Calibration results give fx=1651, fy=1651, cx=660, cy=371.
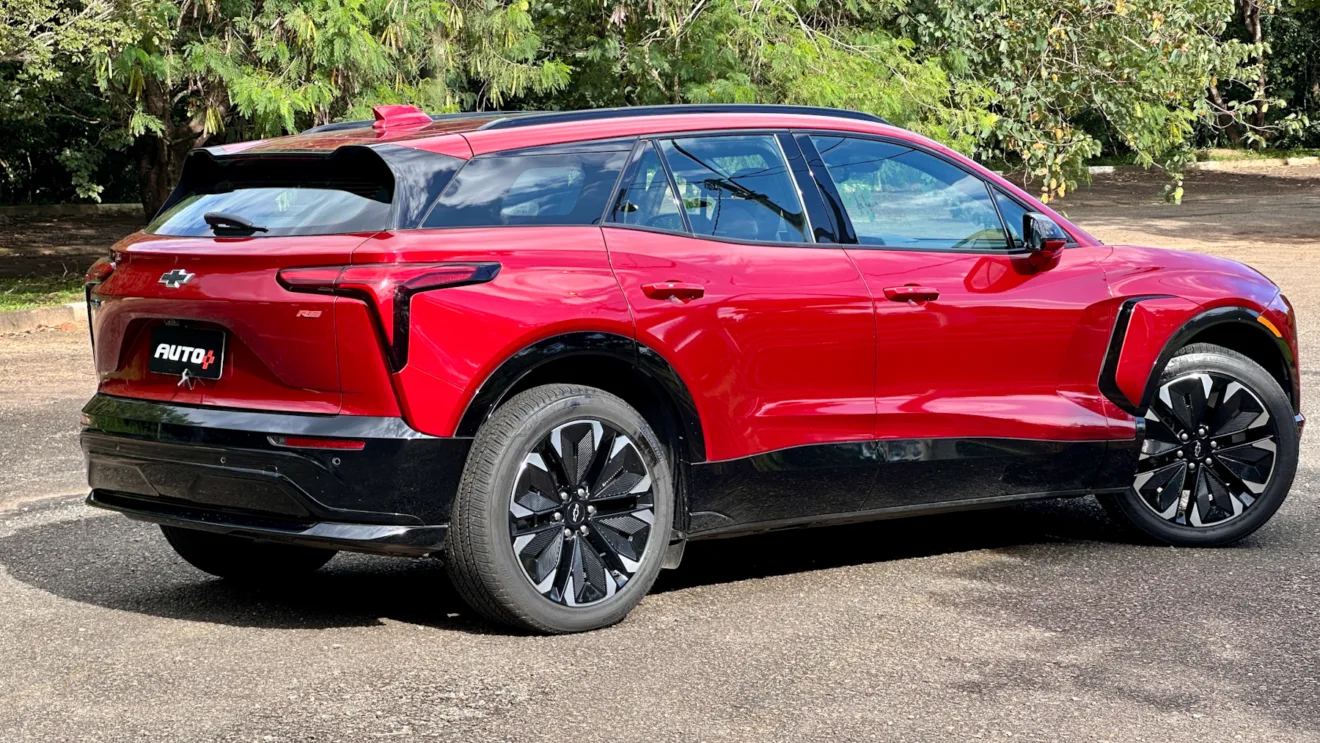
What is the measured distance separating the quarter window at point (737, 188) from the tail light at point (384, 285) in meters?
1.10

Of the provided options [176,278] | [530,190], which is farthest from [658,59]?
[176,278]

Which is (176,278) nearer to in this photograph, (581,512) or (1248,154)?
(581,512)

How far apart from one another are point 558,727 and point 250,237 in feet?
6.09

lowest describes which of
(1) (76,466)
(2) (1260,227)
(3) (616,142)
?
(2) (1260,227)

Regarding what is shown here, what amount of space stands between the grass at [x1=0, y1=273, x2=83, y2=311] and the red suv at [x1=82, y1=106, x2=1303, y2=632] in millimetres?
12508

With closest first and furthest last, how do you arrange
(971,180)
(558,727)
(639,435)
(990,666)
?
(558,727) < (990,666) < (639,435) < (971,180)

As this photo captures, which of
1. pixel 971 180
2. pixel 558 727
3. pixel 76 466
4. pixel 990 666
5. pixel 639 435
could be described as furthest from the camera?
pixel 76 466

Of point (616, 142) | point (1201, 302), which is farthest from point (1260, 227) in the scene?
point (616, 142)

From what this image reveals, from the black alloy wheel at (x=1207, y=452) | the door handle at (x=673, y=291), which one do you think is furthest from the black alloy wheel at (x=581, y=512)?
the black alloy wheel at (x=1207, y=452)

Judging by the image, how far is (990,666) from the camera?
4.86m

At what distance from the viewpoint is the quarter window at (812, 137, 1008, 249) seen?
233 inches

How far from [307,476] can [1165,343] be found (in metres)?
3.34

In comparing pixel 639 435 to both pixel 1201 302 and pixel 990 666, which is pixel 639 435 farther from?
pixel 1201 302

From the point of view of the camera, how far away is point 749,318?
17.9ft
